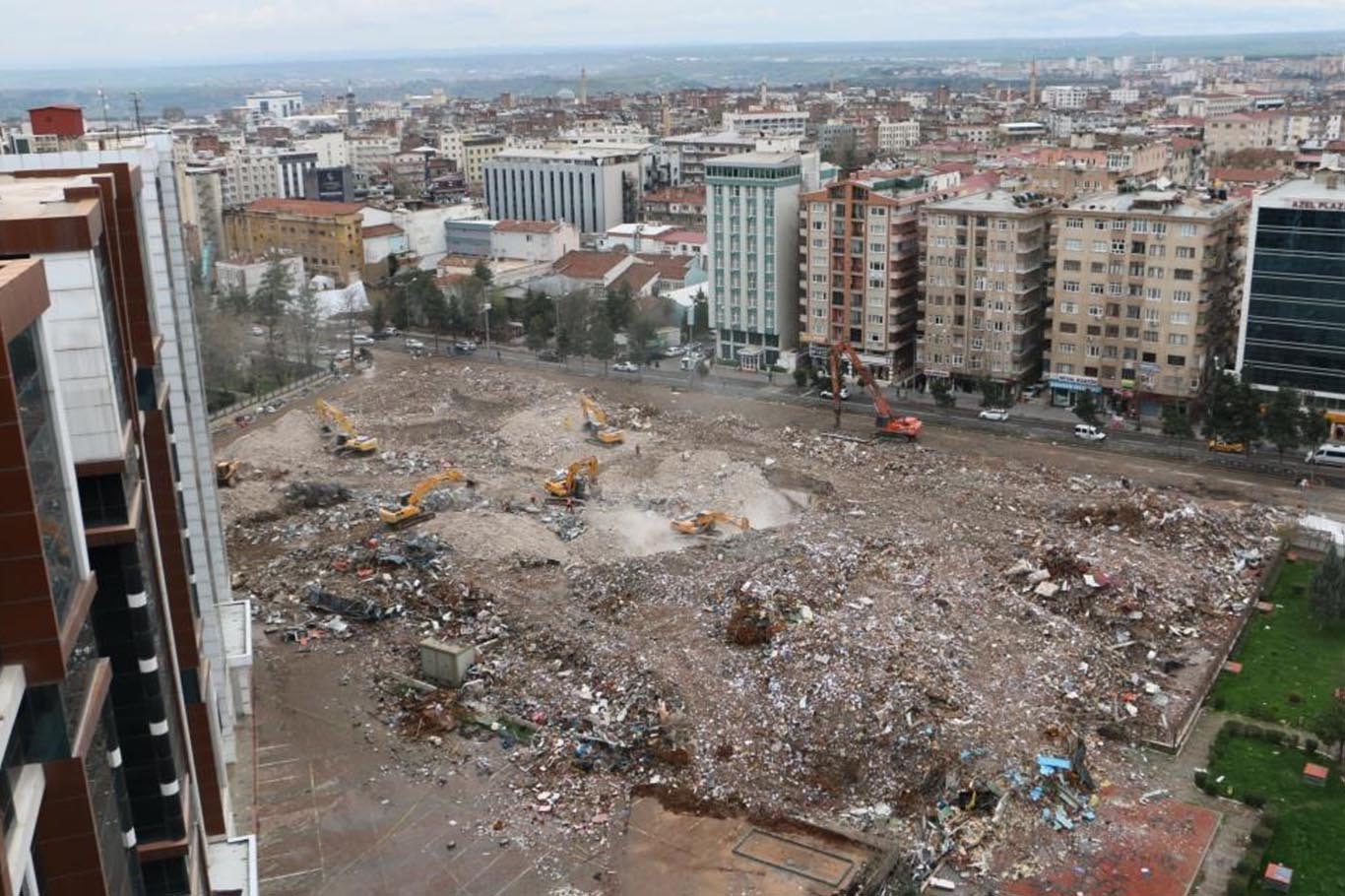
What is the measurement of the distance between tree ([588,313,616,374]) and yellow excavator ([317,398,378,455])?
11200 millimetres

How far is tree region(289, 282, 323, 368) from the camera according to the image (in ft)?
155

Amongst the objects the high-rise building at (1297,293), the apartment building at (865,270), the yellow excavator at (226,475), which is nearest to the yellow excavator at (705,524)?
the yellow excavator at (226,475)

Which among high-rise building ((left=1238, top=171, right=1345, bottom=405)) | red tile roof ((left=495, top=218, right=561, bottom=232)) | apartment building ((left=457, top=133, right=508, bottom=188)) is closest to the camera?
high-rise building ((left=1238, top=171, right=1345, bottom=405))

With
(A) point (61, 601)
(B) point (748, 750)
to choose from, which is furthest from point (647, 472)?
(A) point (61, 601)

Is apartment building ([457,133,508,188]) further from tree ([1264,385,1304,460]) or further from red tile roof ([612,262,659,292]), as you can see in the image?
tree ([1264,385,1304,460])

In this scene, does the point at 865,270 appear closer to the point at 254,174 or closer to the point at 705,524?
the point at 705,524

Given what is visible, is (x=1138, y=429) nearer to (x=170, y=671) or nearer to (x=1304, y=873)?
(x=1304, y=873)

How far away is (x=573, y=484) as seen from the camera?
3072 cm

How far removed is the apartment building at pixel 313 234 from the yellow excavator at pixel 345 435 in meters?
26.4

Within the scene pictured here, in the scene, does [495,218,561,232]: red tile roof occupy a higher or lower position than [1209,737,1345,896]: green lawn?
higher

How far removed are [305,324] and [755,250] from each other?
705 inches

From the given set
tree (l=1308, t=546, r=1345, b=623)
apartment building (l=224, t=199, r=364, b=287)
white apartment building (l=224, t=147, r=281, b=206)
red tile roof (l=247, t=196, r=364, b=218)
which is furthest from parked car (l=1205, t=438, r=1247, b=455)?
white apartment building (l=224, t=147, r=281, b=206)

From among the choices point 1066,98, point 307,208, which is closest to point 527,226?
point 307,208

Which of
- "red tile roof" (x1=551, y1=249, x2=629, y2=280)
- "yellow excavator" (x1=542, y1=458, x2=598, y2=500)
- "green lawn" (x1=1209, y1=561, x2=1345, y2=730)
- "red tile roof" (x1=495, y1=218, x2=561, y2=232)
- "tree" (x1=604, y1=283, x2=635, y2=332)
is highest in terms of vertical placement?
"red tile roof" (x1=495, y1=218, x2=561, y2=232)
